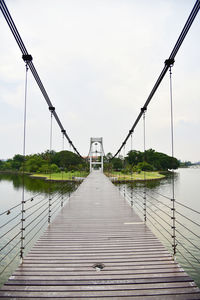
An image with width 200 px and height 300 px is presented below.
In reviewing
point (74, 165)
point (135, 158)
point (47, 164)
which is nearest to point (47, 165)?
point (47, 164)

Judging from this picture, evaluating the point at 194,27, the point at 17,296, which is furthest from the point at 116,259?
the point at 194,27

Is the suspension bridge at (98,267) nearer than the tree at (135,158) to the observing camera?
Yes

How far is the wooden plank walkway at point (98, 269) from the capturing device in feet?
5.11

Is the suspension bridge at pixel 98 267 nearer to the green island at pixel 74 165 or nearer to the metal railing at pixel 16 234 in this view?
the metal railing at pixel 16 234

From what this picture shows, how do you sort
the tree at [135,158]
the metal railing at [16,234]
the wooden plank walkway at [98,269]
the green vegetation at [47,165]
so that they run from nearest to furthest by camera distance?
the wooden plank walkway at [98,269] → the metal railing at [16,234] → the green vegetation at [47,165] → the tree at [135,158]

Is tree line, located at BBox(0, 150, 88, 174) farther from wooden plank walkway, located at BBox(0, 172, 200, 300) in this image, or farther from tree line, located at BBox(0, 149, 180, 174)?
wooden plank walkway, located at BBox(0, 172, 200, 300)

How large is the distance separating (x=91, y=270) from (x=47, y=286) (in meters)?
0.49

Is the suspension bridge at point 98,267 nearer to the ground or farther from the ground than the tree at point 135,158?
nearer to the ground

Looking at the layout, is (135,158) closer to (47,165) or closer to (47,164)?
(47,164)

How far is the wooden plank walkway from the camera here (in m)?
1.56

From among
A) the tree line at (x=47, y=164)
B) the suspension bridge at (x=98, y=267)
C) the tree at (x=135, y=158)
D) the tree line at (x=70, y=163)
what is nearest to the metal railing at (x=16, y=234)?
the suspension bridge at (x=98, y=267)

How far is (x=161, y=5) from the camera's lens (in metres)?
4.21

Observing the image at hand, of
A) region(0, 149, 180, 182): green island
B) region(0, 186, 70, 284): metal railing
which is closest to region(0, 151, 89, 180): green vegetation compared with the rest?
region(0, 149, 180, 182): green island

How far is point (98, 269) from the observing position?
6.17ft
